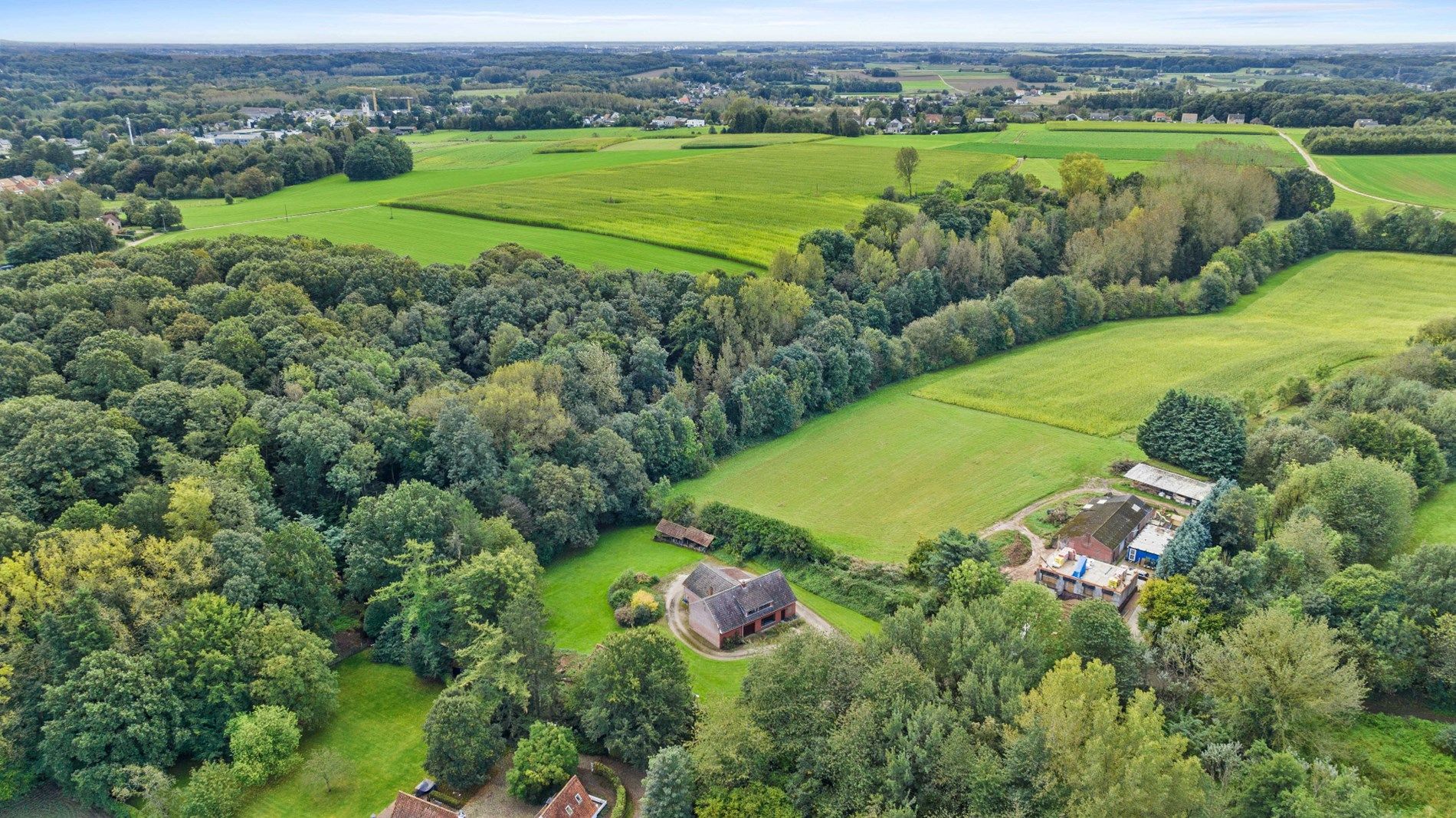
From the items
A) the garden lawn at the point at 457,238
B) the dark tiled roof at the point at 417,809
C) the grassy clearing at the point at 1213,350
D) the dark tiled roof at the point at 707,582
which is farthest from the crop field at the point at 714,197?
the dark tiled roof at the point at 417,809

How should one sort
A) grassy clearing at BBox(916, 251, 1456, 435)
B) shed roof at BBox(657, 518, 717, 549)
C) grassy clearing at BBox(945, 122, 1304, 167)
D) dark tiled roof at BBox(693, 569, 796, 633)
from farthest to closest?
grassy clearing at BBox(945, 122, 1304, 167) → grassy clearing at BBox(916, 251, 1456, 435) → shed roof at BBox(657, 518, 717, 549) → dark tiled roof at BBox(693, 569, 796, 633)

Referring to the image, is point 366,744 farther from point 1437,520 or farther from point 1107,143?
point 1107,143

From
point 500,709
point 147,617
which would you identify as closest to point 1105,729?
point 500,709

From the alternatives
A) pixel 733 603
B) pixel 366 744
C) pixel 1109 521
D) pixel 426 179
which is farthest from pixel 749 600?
pixel 426 179

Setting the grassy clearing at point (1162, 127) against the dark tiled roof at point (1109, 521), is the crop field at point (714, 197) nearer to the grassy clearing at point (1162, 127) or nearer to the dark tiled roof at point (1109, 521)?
the grassy clearing at point (1162, 127)

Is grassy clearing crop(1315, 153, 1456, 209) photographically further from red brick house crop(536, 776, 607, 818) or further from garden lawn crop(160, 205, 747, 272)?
red brick house crop(536, 776, 607, 818)

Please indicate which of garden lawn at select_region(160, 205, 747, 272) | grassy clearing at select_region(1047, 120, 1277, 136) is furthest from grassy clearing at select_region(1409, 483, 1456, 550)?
grassy clearing at select_region(1047, 120, 1277, 136)
